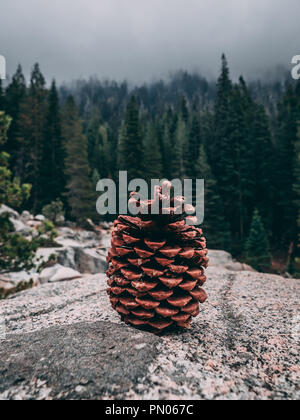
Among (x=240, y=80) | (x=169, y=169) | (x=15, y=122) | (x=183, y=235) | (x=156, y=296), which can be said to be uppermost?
(x=240, y=80)

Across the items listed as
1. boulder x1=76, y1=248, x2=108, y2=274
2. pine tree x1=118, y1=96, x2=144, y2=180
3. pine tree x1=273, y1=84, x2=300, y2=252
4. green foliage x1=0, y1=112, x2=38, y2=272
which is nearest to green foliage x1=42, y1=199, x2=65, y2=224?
pine tree x1=118, y1=96, x2=144, y2=180

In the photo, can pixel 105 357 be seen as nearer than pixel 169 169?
Yes

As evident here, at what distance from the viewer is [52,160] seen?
28.6 metres

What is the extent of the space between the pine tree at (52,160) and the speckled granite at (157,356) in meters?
26.4

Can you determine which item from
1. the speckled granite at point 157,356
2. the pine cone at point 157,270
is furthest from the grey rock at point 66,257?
the pine cone at point 157,270

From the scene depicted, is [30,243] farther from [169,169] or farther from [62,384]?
[169,169]

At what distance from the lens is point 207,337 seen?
2084mm

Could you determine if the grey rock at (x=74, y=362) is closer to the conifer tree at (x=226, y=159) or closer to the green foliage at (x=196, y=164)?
the green foliage at (x=196, y=164)

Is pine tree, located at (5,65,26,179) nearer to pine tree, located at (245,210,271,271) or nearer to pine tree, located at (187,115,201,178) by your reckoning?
pine tree, located at (187,115,201,178)

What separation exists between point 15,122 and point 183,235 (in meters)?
34.0

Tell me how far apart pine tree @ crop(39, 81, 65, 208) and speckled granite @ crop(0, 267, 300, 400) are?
26387 mm

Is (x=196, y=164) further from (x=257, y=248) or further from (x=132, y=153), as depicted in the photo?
(x=257, y=248)

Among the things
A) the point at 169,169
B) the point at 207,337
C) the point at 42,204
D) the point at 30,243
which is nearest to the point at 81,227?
the point at 42,204

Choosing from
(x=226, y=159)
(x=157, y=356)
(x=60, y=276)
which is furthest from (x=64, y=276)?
(x=226, y=159)
